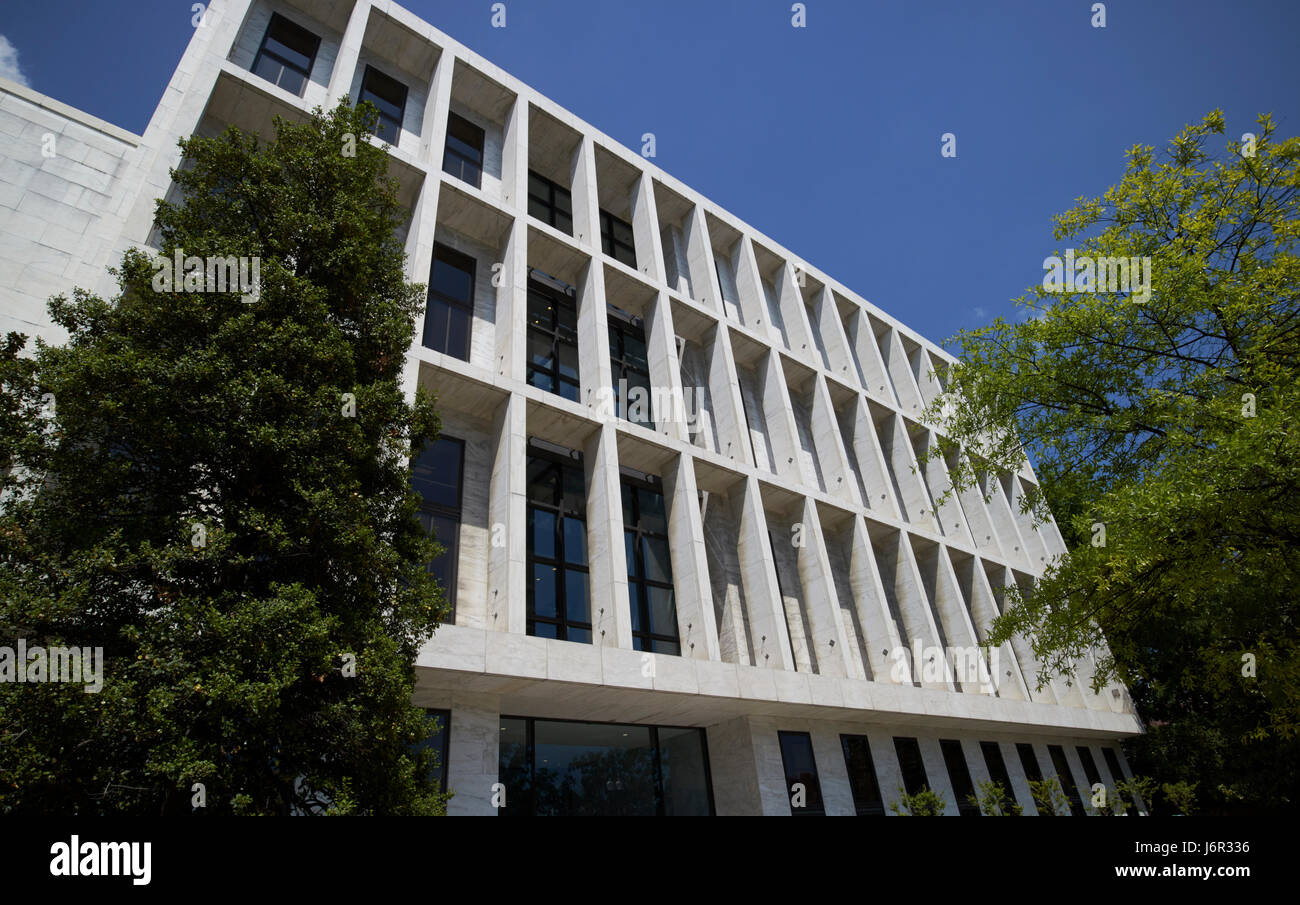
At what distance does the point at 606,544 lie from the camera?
15617 millimetres

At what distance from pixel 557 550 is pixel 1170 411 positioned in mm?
13187

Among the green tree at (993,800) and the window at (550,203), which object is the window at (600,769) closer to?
the green tree at (993,800)

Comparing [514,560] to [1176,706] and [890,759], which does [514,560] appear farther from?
[1176,706]

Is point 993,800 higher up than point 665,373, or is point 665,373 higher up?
point 665,373

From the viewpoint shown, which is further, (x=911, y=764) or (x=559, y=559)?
(x=911, y=764)

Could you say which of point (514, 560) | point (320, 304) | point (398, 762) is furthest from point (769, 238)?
point (398, 762)

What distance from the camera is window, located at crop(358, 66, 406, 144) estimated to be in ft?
63.9

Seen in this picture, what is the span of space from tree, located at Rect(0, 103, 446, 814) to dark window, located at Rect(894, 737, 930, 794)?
630 inches

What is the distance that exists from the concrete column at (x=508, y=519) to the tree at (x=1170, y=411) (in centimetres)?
1003

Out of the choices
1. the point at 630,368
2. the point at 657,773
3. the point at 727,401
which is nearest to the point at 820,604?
the point at 657,773

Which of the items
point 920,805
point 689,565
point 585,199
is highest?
point 585,199

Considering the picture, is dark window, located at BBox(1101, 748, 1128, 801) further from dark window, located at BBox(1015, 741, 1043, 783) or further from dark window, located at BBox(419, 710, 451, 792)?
dark window, located at BBox(419, 710, 451, 792)

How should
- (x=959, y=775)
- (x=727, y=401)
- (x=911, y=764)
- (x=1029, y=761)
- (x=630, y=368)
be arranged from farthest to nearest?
1. (x=1029, y=761)
2. (x=630, y=368)
3. (x=727, y=401)
4. (x=959, y=775)
5. (x=911, y=764)

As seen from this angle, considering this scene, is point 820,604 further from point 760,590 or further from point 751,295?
point 751,295
